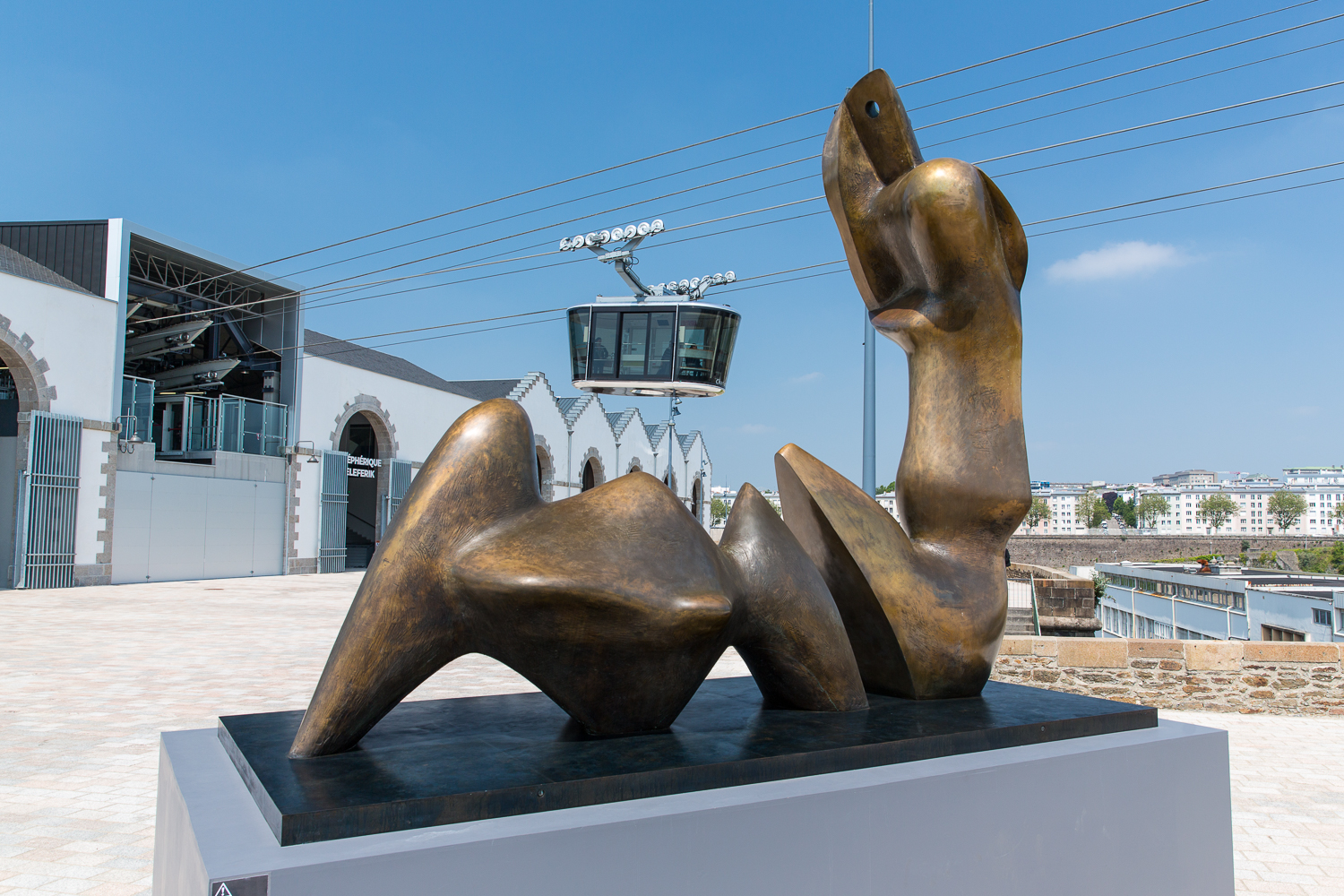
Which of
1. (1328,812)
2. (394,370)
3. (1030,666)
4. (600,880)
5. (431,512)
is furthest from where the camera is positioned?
(394,370)

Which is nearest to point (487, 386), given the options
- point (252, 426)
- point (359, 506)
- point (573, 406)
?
point (573, 406)

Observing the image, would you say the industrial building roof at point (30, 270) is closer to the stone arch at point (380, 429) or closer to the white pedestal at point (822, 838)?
the stone arch at point (380, 429)

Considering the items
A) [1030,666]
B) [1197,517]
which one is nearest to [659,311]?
[1030,666]

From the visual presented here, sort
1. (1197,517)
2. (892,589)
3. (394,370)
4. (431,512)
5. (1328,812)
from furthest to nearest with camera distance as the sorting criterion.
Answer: (1197,517) → (394,370) → (1328,812) → (892,589) → (431,512)

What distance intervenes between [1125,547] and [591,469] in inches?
2243

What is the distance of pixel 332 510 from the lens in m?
25.6

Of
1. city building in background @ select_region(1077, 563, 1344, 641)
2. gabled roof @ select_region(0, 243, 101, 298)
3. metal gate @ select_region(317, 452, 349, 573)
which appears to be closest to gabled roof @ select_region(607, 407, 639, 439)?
metal gate @ select_region(317, 452, 349, 573)

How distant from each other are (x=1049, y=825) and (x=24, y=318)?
20.9 metres

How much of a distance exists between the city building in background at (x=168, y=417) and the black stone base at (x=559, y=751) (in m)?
14.6

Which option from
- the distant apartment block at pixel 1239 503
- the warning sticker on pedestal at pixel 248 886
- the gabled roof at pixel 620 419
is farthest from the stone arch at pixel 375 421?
the distant apartment block at pixel 1239 503

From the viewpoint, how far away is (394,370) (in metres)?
32.5

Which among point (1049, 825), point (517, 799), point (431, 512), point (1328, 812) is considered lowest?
point (1328, 812)

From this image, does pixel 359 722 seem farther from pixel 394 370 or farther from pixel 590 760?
pixel 394 370

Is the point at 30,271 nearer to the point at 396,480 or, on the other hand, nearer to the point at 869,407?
the point at 396,480
